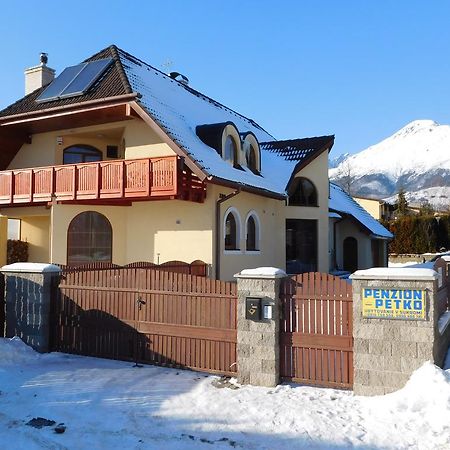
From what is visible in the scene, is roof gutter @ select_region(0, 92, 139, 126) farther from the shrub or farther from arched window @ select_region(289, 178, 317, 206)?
arched window @ select_region(289, 178, 317, 206)

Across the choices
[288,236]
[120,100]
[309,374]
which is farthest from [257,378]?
[288,236]

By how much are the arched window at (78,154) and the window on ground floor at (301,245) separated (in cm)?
823

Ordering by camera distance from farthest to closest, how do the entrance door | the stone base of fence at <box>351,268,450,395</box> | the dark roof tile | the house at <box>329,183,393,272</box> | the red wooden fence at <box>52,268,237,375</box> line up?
the entrance door
the house at <box>329,183,393,272</box>
the dark roof tile
the red wooden fence at <box>52,268,237,375</box>
the stone base of fence at <box>351,268,450,395</box>

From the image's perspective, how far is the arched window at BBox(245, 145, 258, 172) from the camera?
17.9m

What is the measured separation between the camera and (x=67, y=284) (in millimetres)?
A: 8633

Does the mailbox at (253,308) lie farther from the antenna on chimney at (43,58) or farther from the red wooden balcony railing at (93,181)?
the antenna on chimney at (43,58)

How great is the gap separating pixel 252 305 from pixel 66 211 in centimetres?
1117

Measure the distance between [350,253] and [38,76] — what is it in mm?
17015

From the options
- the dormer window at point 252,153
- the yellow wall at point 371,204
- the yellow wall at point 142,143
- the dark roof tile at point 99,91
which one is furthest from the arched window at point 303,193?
the yellow wall at point 371,204

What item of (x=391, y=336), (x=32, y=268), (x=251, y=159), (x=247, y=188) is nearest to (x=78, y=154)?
(x=251, y=159)

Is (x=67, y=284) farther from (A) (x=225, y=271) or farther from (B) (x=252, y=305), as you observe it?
(A) (x=225, y=271)

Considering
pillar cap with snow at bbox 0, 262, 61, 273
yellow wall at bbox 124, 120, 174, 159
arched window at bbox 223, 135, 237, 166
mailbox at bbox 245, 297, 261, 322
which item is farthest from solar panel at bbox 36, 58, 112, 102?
mailbox at bbox 245, 297, 261, 322

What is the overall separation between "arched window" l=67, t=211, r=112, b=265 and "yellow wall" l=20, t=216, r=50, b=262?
2.28 m

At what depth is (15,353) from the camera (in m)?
7.99
